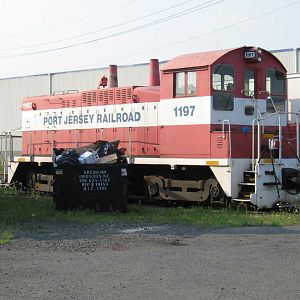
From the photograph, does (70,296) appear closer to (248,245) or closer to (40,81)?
(248,245)

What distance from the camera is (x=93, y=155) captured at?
13.6 m

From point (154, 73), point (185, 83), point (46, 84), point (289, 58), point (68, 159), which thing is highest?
point (46, 84)

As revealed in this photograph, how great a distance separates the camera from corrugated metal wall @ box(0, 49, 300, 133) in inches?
1412

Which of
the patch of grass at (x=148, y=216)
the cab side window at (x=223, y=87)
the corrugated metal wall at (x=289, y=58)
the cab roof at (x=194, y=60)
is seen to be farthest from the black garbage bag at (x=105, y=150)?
the corrugated metal wall at (x=289, y=58)

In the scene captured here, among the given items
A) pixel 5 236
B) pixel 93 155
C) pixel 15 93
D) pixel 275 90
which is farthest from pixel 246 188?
pixel 15 93

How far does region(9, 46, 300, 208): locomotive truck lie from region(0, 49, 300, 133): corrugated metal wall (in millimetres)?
19308

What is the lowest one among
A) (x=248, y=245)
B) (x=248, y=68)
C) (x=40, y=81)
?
(x=248, y=245)

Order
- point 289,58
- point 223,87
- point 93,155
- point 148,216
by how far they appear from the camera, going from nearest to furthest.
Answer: point 148,216
point 93,155
point 223,87
point 289,58

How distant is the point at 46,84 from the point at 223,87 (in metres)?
29.8

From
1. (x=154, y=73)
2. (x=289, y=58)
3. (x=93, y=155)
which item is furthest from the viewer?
(x=289, y=58)

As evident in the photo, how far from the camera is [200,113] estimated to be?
13961 millimetres

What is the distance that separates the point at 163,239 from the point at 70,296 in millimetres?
3734

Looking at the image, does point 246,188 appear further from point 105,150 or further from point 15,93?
point 15,93

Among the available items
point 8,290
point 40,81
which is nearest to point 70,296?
point 8,290
